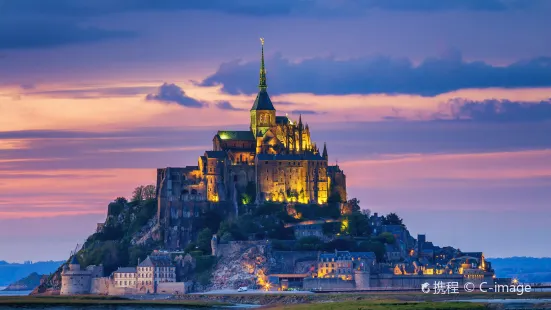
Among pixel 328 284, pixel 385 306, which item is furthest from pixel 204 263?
pixel 385 306

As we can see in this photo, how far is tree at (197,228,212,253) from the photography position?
192625 millimetres

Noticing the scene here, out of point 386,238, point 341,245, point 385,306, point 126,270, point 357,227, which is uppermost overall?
point 357,227

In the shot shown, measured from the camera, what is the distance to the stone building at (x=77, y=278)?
609ft

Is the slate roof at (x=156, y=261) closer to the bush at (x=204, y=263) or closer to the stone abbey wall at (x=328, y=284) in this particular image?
the bush at (x=204, y=263)

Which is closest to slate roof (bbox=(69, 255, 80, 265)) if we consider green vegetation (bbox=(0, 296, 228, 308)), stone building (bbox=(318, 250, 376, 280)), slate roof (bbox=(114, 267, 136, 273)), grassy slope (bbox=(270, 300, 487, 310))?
slate roof (bbox=(114, 267, 136, 273))

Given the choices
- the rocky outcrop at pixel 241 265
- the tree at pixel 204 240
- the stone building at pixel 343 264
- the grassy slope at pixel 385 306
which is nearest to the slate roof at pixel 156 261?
the rocky outcrop at pixel 241 265

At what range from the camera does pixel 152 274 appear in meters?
182

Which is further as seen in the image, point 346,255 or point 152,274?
point 346,255

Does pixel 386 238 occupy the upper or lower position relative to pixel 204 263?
→ upper

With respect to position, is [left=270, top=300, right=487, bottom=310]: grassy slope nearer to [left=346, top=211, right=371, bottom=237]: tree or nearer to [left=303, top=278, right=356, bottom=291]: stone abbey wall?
[left=303, top=278, right=356, bottom=291]: stone abbey wall

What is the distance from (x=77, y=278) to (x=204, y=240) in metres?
18.0

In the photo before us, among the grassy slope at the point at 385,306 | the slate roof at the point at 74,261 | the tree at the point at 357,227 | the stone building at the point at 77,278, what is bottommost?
the grassy slope at the point at 385,306

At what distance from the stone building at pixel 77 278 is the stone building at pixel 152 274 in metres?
8.04

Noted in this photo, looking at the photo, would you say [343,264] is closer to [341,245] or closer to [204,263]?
[341,245]
